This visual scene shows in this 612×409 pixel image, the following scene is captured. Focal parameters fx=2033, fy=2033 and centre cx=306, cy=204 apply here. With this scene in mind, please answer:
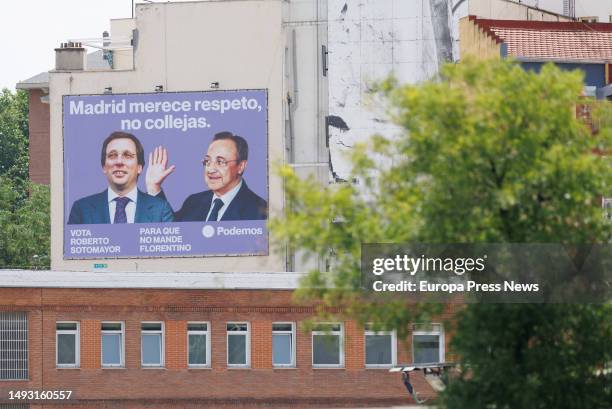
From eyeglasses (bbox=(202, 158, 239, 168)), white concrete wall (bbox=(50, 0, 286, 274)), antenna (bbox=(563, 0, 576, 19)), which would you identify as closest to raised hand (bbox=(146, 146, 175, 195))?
eyeglasses (bbox=(202, 158, 239, 168))

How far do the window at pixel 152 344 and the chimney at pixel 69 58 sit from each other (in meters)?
25.0

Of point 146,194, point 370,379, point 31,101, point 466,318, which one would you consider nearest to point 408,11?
point 146,194

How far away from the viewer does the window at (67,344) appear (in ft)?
215

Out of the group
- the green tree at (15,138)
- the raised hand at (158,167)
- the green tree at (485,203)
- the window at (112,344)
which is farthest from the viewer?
the green tree at (15,138)

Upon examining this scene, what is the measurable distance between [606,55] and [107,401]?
20.3 m

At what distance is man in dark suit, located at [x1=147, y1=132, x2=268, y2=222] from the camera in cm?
8325

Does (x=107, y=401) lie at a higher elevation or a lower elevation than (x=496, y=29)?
lower

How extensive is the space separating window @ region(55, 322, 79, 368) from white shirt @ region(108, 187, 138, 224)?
62.9 ft

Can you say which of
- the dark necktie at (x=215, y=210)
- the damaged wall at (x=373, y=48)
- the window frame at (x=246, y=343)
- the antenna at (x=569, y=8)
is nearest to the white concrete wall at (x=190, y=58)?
the damaged wall at (x=373, y=48)

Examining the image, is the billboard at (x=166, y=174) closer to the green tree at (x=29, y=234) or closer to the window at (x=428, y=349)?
the window at (x=428, y=349)

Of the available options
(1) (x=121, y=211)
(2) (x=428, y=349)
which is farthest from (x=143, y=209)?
(2) (x=428, y=349)

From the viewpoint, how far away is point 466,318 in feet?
108

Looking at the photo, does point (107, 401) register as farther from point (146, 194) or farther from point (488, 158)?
point (488, 158)

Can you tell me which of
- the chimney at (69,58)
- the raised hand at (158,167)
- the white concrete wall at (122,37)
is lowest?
the raised hand at (158,167)
